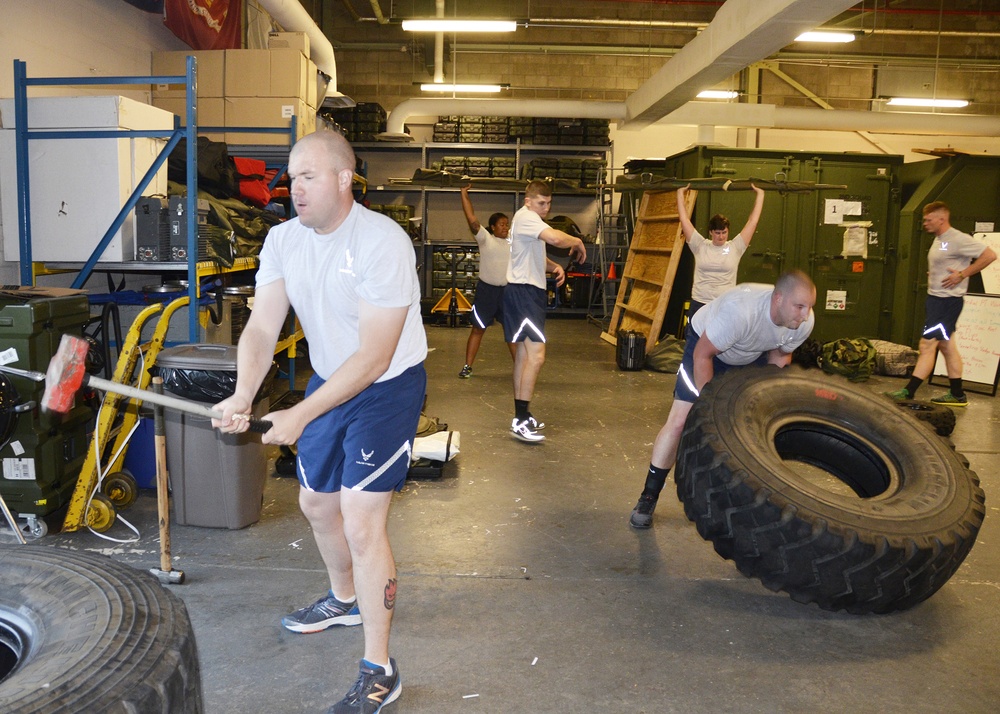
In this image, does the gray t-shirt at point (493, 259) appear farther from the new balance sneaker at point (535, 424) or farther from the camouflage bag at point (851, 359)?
the camouflage bag at point (851, 359)

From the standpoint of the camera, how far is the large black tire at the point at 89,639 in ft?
4.71

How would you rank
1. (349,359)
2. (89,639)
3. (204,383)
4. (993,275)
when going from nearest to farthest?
(89,639), (349,359), (204,383), (993,275)

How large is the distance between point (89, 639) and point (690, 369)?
2985 millimetres

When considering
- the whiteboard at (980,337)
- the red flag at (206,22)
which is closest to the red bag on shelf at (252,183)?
the red flag at (206,22)

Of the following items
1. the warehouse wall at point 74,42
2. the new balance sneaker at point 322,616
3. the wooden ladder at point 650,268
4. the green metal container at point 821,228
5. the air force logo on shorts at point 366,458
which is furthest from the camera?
the green metal container at point 821,228

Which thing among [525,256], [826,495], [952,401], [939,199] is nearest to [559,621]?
[826,495]

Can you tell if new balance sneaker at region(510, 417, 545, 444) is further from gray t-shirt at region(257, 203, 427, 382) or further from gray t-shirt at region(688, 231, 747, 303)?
gray t-shirt at region(257, 203, 427, 382)

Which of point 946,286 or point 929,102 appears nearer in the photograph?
point 946,286

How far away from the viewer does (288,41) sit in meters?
8.36

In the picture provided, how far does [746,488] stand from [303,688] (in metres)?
1.70

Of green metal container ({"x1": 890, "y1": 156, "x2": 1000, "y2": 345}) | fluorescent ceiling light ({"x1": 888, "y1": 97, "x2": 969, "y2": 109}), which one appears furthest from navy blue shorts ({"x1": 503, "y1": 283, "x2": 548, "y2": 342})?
fluorescent ceiling light ({"x1": 888, "y1": 97, "x2": 969, "y2": 109})

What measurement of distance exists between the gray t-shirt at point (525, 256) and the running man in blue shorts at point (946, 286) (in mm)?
3480

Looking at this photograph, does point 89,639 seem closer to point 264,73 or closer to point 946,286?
point 264,73

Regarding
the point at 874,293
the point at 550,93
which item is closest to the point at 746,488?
the point at 874,293
